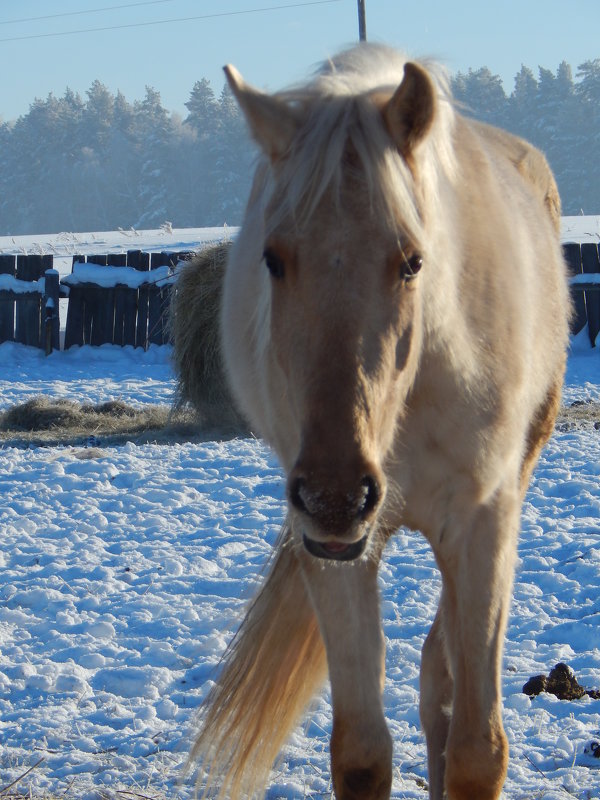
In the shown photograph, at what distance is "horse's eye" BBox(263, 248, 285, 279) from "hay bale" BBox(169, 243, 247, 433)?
591 cm

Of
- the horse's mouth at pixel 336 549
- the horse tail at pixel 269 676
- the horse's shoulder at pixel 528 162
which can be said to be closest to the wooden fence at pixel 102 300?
the horse's shoulder at pixel 528 162

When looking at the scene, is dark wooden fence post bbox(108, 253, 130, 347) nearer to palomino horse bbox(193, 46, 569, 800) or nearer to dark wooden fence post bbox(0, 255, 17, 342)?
dark wooden fence post bbox(0, 255, 17, 342)

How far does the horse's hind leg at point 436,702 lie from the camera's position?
9.55 feet

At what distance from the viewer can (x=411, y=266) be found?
2016 millimetres

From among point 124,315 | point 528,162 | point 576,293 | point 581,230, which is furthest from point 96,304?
point 581,230

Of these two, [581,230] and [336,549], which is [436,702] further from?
[581,230]

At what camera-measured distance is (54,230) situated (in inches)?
2217

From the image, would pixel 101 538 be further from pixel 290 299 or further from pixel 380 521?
pixel 290 299

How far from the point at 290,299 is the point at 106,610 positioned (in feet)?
8.68

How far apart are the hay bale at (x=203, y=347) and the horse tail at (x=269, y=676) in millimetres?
5049

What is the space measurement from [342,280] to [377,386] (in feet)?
0.77

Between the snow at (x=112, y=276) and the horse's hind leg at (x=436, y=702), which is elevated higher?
the snow at (x=112, y=276)

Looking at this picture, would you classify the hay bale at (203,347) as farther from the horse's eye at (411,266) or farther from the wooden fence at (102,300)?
the horse's eye at (411,266)

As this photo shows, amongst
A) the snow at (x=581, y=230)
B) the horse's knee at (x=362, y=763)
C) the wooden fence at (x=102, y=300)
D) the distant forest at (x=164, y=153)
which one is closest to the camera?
the horse's knee at (x=362, y=763)
